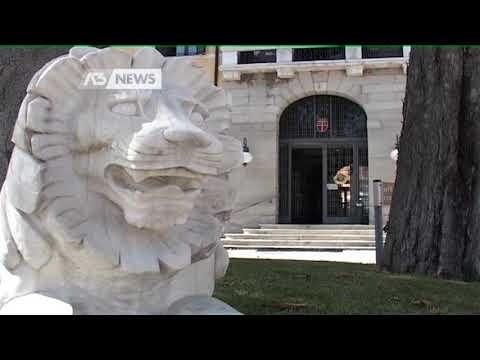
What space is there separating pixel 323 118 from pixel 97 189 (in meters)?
14.8

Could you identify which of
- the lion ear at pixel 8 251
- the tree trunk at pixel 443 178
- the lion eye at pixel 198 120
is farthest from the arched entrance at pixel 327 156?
the lion ear at pixel 8 251

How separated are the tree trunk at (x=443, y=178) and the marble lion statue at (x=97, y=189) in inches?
174

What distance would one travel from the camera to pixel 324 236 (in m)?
13.4

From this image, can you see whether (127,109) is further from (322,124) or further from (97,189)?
(322,124)

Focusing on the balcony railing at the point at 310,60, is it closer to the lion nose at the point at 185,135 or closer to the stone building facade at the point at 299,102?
the stone building facade at the point at 299,102

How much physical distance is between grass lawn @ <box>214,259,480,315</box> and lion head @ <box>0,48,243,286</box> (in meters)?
1.71

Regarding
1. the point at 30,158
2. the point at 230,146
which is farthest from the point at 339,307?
the point at 30,158

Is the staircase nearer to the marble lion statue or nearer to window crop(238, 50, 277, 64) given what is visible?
window crop(238, 50, 277, 64)

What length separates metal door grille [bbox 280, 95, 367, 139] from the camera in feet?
52.5

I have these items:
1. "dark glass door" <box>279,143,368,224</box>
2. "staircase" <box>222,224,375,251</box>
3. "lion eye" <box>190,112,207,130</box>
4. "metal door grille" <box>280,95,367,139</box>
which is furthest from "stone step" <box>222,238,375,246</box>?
"lion eye" <box>190,112,207,130</box>

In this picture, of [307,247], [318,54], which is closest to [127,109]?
[307,247]

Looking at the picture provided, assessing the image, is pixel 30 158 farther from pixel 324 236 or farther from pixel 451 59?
pixel 324 236

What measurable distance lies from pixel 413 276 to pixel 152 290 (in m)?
4.19

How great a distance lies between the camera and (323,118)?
16188mm
